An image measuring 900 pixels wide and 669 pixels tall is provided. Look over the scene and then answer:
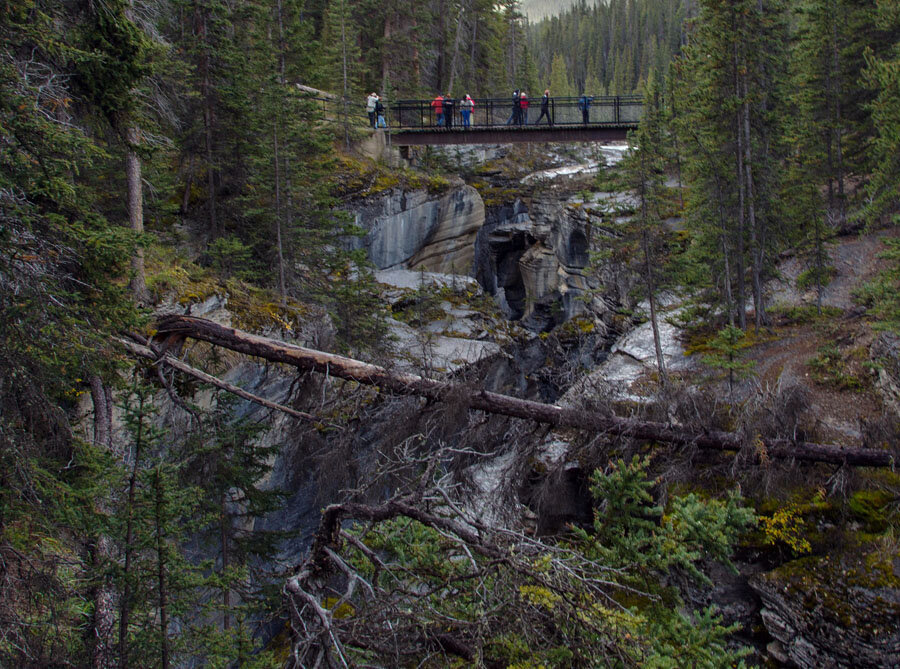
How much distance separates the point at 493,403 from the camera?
6.84 metres

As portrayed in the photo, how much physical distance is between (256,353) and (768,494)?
6.87 meters

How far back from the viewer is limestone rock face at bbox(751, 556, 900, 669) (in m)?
5.82

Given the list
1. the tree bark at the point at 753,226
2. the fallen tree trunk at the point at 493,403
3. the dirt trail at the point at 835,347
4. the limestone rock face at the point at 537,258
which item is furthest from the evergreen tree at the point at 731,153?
the limestone rock face at the point at 537,258

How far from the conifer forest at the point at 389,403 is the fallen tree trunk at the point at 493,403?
0.04 metres

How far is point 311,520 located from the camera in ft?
38.2

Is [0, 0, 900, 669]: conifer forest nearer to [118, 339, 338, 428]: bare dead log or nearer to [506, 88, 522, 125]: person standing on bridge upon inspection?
[118, 339, 338, 428]: bare dead log

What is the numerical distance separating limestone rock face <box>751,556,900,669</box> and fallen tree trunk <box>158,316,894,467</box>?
4.30 feet

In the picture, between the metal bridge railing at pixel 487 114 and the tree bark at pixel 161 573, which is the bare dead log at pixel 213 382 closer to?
the tree bark at pixel 161 573

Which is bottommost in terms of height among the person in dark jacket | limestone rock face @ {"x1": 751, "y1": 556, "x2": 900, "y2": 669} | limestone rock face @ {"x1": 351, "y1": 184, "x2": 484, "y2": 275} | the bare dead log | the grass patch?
limestone rock face @ {"x1": 751, "y1": 556, "x2": 900, "y2": 669}

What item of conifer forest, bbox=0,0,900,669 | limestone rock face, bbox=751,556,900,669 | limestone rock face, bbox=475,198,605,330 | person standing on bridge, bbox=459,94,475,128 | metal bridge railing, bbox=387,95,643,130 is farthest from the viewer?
limestone rock face, bbox=475,198,605,330

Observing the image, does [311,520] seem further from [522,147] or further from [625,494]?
[522,147]

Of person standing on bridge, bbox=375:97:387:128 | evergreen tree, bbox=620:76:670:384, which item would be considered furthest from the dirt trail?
person standing on bridge, bbox=375:97:387:128

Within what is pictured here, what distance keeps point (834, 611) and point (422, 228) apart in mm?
20895

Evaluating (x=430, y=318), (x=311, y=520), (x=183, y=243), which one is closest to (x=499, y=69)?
(x=430, y=318)
